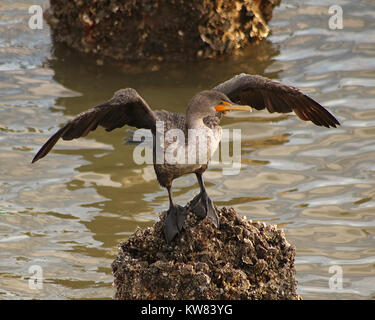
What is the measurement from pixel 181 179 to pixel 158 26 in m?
3.10

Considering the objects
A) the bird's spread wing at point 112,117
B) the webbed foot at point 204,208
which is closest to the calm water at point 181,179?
the webbed foot at point 204,208

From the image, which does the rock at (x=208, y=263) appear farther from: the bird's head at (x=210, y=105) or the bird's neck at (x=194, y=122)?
the bird's head at (x=210, y=105)

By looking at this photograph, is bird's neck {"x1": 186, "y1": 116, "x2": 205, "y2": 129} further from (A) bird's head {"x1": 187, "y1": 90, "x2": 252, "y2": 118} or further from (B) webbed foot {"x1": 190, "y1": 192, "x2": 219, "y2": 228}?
(B) webbed foot {"x1": 190, "y1": 192, "x2": 219, "y2": 228}

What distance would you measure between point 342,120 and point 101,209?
3809 millimetres

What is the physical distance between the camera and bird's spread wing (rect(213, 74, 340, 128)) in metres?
5.74

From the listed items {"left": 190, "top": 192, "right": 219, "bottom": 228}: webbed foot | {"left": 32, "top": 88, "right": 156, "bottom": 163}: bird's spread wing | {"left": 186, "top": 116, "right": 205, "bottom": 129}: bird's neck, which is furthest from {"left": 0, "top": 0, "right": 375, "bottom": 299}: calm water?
{"left": 186, "top": 116, "right": 205, "bottom": 129}: bird's neck

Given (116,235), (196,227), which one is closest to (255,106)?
(196,227)

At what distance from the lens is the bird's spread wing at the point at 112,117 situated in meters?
5.31

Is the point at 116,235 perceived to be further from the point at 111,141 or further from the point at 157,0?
the point at 157,0

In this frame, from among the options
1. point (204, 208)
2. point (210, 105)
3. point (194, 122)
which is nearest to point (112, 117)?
point (194, 122)

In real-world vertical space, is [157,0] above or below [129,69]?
above

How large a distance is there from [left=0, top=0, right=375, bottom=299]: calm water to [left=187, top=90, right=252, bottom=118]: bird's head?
2529mm

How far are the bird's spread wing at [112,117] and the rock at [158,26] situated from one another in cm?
576

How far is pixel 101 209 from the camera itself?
8.46m
